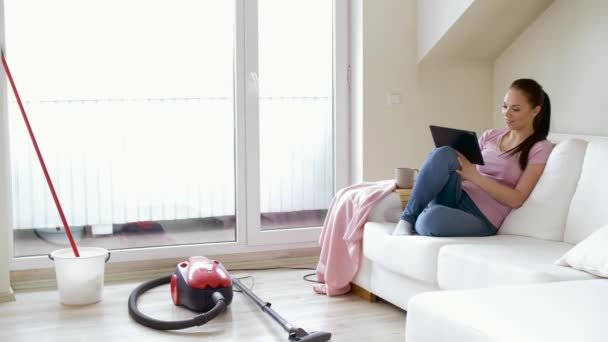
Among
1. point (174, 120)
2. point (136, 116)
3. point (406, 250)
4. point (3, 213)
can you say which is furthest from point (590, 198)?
point (3, 213)

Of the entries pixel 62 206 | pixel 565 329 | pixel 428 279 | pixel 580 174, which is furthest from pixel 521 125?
pixel 62 206

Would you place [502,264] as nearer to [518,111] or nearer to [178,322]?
[518,111]

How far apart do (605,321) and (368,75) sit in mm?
2818

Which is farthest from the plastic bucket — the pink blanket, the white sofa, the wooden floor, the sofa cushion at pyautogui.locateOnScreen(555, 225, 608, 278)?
the sofa cushion at pyautogui.locateOnScreen(555, 225, 608, 278)

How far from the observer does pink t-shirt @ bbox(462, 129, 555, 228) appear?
351cm

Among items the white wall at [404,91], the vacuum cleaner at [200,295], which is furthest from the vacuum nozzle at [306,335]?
the white wall at [404,91]

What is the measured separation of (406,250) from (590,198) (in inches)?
30.7

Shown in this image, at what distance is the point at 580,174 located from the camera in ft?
11.0

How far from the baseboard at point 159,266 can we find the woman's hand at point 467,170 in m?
1.41

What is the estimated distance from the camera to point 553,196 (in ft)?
11.0

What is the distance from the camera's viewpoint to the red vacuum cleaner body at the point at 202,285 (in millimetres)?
3559

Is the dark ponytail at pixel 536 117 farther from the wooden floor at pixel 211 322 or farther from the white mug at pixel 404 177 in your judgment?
the wooden floor at pixel 211 322

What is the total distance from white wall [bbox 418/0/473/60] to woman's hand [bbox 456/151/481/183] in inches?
47.6

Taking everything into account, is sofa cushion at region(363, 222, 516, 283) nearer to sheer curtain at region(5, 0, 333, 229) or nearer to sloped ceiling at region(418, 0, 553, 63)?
sheer curtain at region(5, 0, 333, 229)
